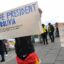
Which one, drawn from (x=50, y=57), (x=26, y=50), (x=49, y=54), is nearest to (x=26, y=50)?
(x=26, y=50)

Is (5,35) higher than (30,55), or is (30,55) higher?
(5,35)

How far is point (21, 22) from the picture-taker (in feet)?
22.9

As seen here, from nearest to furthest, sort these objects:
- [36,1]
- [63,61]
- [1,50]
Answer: [36,1] → [63,61] → [1,50]

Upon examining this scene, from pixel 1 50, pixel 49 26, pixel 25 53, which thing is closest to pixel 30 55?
pixel 25 53

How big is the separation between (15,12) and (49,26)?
18.2 m

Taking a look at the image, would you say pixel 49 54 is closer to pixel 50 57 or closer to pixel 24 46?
pixel 50 57

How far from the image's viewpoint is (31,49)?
720cm

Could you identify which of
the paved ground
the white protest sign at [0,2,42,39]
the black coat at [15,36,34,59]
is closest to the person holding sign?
the black coat at [15,36,34,59]

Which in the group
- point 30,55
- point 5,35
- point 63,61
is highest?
point 5,35

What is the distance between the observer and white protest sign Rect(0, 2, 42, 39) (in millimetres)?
6855

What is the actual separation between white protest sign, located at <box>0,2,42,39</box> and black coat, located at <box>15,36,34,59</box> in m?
0.23

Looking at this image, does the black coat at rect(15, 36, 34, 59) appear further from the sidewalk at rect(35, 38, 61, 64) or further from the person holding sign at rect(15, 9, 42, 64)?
the sidewalk at rect(35, 38, 61, 64)

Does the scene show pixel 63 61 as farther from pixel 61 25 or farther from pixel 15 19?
pixel 15 19

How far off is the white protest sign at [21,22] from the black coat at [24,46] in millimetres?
229
